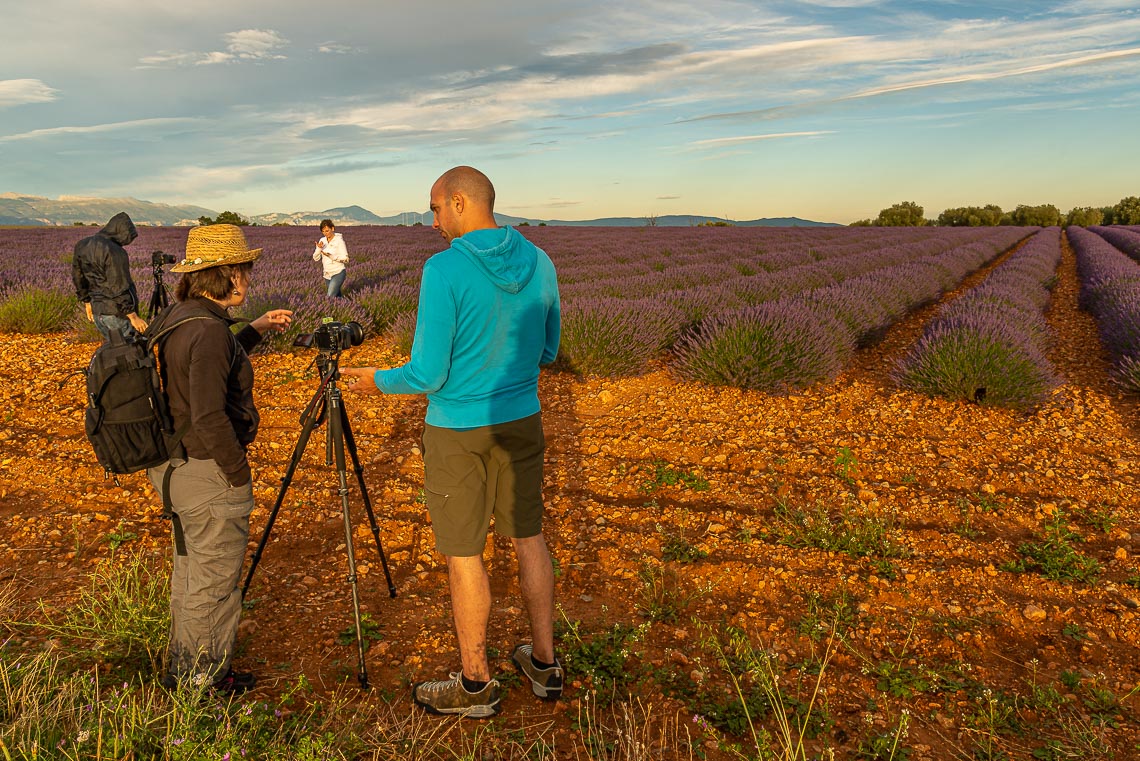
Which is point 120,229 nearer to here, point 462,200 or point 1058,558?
point 462,200

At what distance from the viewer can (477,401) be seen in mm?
2299

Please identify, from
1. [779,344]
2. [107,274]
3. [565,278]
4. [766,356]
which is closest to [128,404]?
[107,274]

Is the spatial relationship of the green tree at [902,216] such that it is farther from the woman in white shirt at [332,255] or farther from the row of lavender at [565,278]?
the woman in white shirt at [332,255]

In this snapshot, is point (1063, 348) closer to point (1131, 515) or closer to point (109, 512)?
point (1131, 515)

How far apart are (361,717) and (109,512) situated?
2.77 metres

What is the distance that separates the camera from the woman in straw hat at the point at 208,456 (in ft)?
7.39

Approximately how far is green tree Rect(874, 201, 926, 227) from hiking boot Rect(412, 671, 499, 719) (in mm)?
80883

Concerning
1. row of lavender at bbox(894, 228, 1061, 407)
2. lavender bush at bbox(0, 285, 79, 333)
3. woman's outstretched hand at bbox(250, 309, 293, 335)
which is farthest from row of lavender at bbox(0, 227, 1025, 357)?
woman's outstretched hand at bbox(250, 309, 293, 335)

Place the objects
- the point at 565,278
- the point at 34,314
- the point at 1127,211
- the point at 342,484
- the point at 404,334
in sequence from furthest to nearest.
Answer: the point at 1127,211 → the point at 565,278 → the point at 34,314 → the point at 404,334 → the point at 342,484

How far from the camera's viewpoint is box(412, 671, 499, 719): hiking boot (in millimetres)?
2432

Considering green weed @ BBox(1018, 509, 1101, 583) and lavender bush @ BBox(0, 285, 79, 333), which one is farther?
lavender bush @ BBox(0, 285, 79, 333)

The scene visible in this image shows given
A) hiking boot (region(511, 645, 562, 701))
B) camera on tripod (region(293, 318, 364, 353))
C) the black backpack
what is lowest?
hiking boot (region(511, 645, 562, 701))

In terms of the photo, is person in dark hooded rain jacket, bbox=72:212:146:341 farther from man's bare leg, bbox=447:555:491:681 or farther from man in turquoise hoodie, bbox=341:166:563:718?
man's bare leg, bbox=447:555:491:681

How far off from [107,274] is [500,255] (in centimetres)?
541
